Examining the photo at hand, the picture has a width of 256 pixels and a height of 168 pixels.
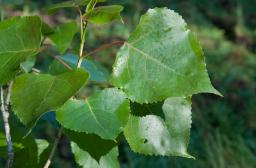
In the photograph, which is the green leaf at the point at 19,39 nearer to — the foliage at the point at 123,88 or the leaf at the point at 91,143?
the foliage at the point at 123,88

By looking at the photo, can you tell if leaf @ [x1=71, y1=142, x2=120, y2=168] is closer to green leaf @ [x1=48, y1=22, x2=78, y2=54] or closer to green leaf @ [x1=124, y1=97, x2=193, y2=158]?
green leaf @ [x1=124, y1=97, x2=193, y2=158]

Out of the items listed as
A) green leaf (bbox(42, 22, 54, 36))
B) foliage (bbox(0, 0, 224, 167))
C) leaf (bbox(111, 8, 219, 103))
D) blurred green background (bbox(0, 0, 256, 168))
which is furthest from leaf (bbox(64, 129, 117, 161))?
blurred green background (bbox(0, 0, 256, 168))

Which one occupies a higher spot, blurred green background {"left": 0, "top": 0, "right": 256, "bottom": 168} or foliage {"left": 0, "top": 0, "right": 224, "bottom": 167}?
foliage {"left": 0, "top": 0, "right": 224, "bottom": 167}

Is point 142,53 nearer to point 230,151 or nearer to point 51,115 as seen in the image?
point 51,115

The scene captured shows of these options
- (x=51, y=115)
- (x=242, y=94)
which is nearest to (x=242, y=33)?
(x=242, y=94)

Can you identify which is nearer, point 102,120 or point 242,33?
point 102,120
